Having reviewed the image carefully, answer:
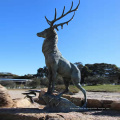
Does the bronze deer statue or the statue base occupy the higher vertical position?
the bronze deer statue

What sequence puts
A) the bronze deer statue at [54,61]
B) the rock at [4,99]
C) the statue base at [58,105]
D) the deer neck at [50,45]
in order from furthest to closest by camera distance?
the rock at [4,99] → the deer neck at [50,45] → the bronze deer statue at [54,61] → the statue base at [58,105]

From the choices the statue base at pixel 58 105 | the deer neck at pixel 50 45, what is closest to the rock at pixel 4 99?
the statue base at pixel 58 105

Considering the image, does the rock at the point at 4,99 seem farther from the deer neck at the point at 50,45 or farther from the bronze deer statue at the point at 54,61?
the deer neck at the point at 50,45

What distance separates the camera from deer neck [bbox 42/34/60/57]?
4932 mm

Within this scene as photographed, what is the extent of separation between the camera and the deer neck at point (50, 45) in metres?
4.93

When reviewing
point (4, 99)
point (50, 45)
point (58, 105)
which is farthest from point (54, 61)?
point (4, 99)

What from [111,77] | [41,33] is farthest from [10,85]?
[111,77]

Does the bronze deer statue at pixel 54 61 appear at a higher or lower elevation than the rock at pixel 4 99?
higher

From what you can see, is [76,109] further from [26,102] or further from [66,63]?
[26,102]

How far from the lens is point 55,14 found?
5.03 meters

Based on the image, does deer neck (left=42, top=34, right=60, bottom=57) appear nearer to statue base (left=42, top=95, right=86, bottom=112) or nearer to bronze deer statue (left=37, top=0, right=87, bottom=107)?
bronze deer statue (left=37, top=0, right=87, bottom=107)

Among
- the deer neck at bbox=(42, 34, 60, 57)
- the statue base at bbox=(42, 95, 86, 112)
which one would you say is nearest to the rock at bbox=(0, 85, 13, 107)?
the statue base at bbox=(42, 95, 86, 112)

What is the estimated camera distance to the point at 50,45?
16.4ft

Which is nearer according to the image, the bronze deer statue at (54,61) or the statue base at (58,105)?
the statue base at (58,105)
